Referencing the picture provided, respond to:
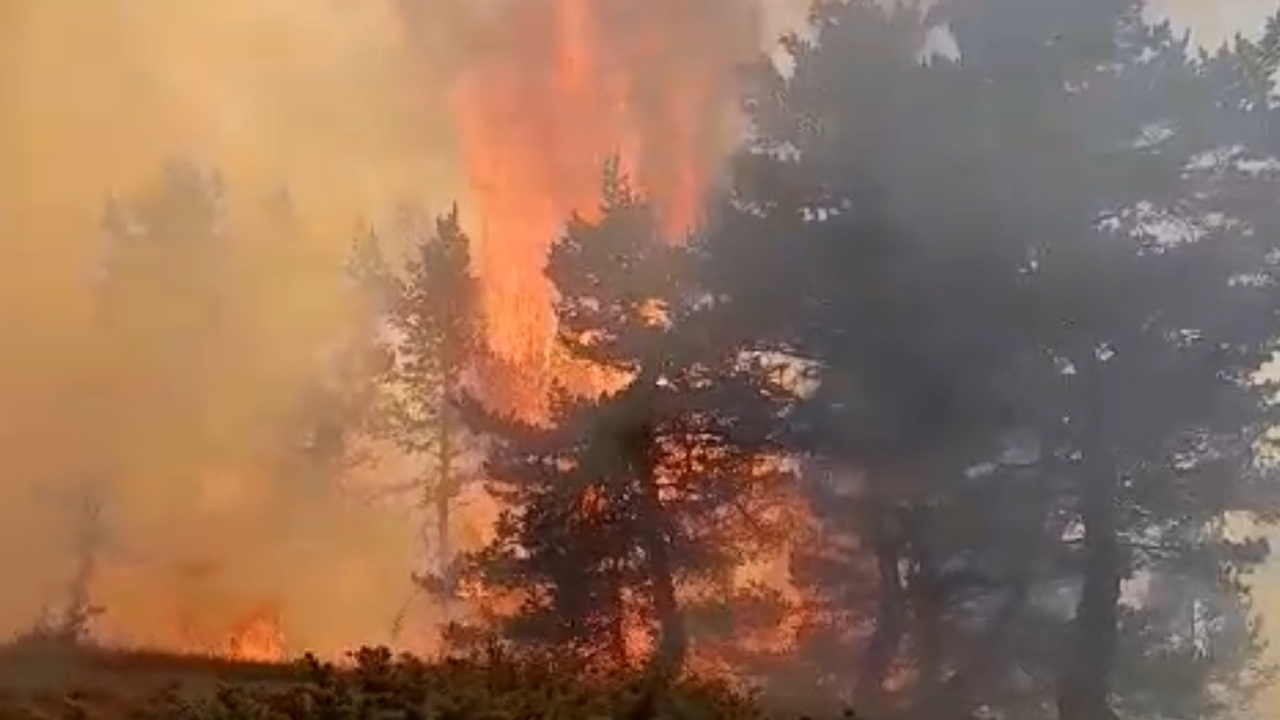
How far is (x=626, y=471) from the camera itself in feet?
72.8

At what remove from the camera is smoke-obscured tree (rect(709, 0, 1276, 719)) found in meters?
20.2

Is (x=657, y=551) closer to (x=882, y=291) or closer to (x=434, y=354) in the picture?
(x=882, y=291)

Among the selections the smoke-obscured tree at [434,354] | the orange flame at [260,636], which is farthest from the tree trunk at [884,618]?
the orange flame at [260,636]

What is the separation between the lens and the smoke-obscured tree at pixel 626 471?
21.8 m

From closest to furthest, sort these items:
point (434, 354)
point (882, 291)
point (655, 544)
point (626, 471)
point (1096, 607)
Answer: point (1096, 607), point (882, 291), point (626, 471), point (655, 544), point (434, 354)

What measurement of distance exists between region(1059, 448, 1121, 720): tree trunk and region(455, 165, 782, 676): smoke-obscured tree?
12.6ft

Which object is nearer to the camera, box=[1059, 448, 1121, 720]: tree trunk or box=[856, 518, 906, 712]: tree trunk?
box=[1059, 448, 1121, 720]: tree trunk

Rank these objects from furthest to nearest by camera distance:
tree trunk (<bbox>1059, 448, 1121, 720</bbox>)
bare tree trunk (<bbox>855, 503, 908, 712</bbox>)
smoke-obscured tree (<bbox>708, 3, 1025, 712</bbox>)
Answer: bare tree trunk (<bbox>855, 503, 908, 712</bbox>)
smoke-obscured tree (<bbox>708, 3, 1025, 712</bbox>)
tree trunk (<bbox>1059, 448, 1121, 720</bbox>)

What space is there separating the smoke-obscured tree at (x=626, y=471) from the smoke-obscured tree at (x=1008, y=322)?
833 millimetres

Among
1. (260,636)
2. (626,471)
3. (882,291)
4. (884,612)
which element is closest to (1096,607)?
(884,612)

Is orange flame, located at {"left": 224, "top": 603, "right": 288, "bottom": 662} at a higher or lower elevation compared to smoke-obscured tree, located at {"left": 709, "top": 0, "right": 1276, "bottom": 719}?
lower

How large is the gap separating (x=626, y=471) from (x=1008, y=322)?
488 centimetres

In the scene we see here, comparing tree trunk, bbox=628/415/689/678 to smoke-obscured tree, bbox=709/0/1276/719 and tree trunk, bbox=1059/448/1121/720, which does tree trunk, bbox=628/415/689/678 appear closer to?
smoke-obscured tree, bbox=709/0/1276/719

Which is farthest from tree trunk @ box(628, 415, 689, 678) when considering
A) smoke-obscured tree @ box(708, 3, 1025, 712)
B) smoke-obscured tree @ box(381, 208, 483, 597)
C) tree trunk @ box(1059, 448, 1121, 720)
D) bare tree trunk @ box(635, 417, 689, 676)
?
tree trunk @ box(1059, 448, 1121, 720)
